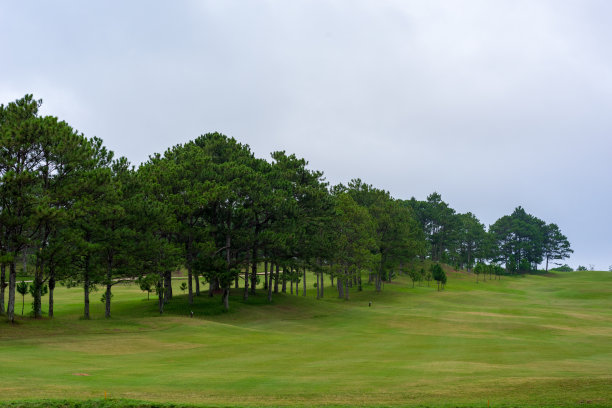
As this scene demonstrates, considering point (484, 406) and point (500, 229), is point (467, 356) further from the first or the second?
point (500, 229)

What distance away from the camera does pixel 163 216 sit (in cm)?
4791

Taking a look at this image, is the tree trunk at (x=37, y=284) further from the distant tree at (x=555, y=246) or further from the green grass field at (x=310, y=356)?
the distant tree at (x=555, y=246)

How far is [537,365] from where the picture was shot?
84.7 ft

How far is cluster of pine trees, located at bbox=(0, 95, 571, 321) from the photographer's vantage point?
1548 inches

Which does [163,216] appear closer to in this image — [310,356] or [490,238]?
[310,356]

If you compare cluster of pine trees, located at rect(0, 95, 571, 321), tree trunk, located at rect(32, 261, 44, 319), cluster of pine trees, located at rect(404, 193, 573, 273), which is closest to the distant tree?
cluster of pine trees, located at rect(404, 193, 573, 273)

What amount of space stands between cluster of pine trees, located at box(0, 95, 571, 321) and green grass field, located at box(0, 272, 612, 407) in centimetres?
523

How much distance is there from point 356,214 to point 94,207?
45517 millimetres

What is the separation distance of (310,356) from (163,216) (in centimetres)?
2375

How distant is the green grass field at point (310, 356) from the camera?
17.2 meters

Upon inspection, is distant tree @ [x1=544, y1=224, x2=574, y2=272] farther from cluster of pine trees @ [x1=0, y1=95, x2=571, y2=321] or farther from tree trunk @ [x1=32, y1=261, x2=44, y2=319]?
tree trunk @ [x1=32, y1=261, x2=44, y2=319]

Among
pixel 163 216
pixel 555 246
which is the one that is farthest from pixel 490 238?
pixel 163 216

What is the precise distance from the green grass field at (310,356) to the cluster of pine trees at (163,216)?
5.23 m

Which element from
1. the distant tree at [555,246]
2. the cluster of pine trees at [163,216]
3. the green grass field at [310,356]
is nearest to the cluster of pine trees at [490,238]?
the distant tree at [555,246]
